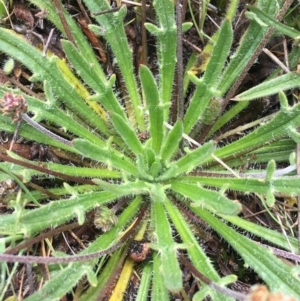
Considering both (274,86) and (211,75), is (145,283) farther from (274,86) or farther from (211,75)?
(274,86)

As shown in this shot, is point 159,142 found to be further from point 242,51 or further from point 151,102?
point 242,51

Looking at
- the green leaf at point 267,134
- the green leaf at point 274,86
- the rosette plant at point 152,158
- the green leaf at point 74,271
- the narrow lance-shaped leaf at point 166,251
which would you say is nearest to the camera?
the narrow lance-shaped leaf at point 166,251

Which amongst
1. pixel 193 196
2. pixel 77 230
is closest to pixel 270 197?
pixel 193 196

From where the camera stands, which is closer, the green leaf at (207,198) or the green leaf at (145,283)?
the green leaf at (207,198)

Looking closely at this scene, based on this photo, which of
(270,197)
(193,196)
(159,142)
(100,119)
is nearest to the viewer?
(270,197)

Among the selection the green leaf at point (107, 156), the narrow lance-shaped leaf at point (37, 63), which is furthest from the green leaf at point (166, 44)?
the narrow lance-shaped leaf at point (37, 63)

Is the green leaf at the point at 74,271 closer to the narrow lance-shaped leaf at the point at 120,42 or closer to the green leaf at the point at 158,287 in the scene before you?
the green leaf at the point at 158,287
